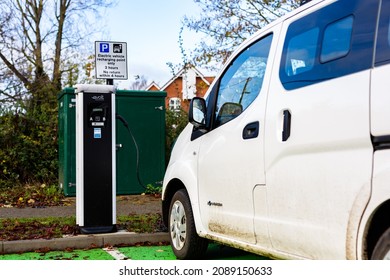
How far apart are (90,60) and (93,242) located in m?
16.8

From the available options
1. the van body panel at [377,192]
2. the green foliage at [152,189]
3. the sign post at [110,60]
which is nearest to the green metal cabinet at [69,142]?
the green foliage at [152,189]

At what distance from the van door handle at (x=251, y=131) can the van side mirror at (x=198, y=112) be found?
97 cm

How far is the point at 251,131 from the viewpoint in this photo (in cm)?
411

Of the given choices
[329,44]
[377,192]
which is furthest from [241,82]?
[377,192]

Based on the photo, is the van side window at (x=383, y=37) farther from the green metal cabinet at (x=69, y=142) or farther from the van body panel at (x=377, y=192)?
the green metal cabinet at (x=69, y=142)

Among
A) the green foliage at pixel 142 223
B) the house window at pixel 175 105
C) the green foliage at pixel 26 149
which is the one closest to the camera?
the green foliage at pixel 142 223

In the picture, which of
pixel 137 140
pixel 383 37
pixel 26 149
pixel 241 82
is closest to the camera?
pixel 383 37

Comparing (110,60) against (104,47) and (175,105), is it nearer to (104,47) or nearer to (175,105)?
(104,47)

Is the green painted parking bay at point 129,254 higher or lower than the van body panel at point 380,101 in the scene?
lower

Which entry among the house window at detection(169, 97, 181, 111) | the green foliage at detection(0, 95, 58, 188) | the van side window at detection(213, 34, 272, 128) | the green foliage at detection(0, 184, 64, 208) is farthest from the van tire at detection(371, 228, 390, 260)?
the house window at detection(169, 97, 181, 111)

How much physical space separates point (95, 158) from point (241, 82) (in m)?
2.65

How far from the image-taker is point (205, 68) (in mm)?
16672

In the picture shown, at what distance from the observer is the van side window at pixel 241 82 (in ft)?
14.2

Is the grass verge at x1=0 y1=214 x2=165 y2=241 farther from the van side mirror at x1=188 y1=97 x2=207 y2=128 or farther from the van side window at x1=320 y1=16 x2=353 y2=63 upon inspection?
the van side window at x1=320 y1=16 x2=353 y2=63
